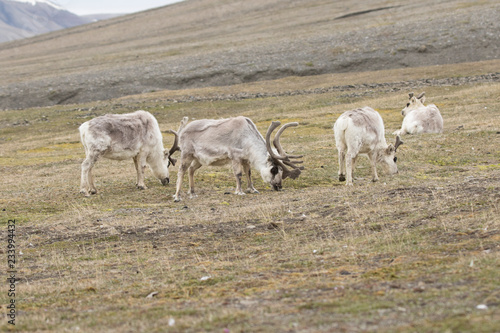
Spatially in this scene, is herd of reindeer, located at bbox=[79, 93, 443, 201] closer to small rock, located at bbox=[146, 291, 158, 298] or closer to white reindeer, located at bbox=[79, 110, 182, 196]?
white reindeer, located at bbox=[79, 110, 182, 196]

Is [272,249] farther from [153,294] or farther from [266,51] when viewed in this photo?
[266,51]

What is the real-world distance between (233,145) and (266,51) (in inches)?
2334

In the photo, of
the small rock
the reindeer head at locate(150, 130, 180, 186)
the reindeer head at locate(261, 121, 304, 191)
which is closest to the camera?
the small rock

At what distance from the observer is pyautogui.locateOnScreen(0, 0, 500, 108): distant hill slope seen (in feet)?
213

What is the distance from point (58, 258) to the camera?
10.9 meters

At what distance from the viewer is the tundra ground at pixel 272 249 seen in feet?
21.3

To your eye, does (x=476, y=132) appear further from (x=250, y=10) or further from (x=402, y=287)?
(x=250, y=10)

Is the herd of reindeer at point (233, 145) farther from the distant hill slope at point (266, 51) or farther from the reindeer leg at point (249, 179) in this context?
the distant hill slope at point (266, 51)

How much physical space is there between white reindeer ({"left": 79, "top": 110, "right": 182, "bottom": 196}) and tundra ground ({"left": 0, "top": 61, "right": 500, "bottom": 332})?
654 millimetres

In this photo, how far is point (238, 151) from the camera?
1703cm

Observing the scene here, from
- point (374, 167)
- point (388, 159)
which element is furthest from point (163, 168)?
point (388, 159)

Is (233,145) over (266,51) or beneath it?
beneath

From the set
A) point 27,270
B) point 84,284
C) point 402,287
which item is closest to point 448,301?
point 402,287

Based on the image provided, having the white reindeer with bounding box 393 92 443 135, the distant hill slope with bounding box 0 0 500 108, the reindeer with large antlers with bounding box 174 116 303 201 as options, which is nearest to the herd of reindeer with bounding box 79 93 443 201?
the reindeer with large antlers with bounding box 174 116 303 201
